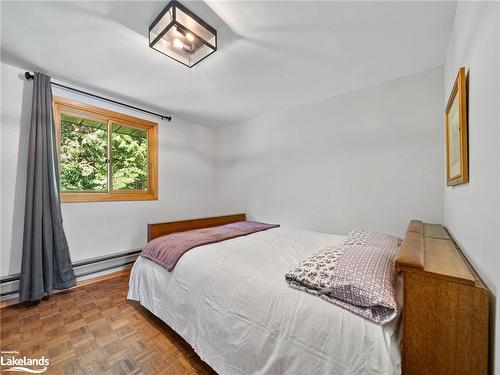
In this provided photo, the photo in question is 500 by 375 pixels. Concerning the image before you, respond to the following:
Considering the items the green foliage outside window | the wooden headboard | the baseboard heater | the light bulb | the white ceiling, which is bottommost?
the baseboard heater

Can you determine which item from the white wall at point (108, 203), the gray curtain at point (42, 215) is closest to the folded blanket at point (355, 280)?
the gray curtain at point (42, 215)

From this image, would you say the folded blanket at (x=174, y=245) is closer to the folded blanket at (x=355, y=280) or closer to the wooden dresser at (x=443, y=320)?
the folded blanket at (x=355, y=280)

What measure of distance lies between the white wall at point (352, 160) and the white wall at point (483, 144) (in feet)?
3.55

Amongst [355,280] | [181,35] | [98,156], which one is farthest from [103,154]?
[355,280]

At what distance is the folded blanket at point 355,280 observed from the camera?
2.78ft

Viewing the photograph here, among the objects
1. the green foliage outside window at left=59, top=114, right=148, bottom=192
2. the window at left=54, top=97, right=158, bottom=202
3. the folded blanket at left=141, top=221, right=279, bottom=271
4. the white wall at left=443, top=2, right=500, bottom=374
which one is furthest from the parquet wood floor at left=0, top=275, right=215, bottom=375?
the white wall at left=443, top=2, right=500, bottom=374

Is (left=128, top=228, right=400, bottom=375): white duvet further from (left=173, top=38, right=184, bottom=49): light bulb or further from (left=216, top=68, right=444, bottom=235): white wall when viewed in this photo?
(left=173, top=38, right=184, bottom=49): light bulb

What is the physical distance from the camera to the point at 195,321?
1382mm

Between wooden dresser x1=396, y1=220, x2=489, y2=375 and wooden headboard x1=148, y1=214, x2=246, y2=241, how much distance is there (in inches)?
81.6

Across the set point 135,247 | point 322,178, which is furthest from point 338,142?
point 135,247

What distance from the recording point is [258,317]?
3.55ft

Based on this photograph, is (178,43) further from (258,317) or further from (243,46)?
(258,317)

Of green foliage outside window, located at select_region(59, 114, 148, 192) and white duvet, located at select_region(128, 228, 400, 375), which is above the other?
green foliage outside window, located at select_region(59, 114, 148, 192)

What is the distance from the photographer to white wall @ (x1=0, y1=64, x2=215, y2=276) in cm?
197
